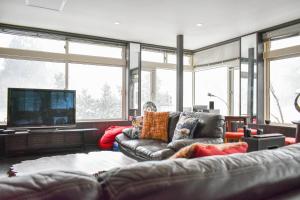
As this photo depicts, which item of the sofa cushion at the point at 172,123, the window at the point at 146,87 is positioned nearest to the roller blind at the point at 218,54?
the window at the point at 146,87

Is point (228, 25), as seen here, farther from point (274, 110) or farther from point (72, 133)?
point (72, 133)

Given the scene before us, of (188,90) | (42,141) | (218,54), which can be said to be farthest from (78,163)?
(188,90)

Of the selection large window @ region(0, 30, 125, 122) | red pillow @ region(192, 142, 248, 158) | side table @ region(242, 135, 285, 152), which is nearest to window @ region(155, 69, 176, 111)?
large window @ region(0, 30, 125, 122)

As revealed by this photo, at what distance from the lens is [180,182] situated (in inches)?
28.7

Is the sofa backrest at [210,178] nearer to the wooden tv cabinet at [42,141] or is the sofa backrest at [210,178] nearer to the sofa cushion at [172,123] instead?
the sofa cushion at [172,123]

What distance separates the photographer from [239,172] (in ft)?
2.78

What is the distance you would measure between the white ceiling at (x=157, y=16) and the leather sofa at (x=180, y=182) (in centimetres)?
339

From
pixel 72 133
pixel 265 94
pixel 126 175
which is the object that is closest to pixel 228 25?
pixel 265 94

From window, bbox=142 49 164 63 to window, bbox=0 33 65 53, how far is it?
6.78 ft

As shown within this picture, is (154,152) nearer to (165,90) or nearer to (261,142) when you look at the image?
Answer: (261,142)

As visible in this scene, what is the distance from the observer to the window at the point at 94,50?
18.6 ft

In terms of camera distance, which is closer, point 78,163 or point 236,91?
point 78,163

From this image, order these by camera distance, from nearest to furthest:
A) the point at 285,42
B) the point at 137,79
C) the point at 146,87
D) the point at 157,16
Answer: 1. the point at 157,16
2. the point at 285,42
3. the point at 137,79
4. the point at 146,87

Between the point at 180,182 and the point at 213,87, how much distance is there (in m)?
6.14
